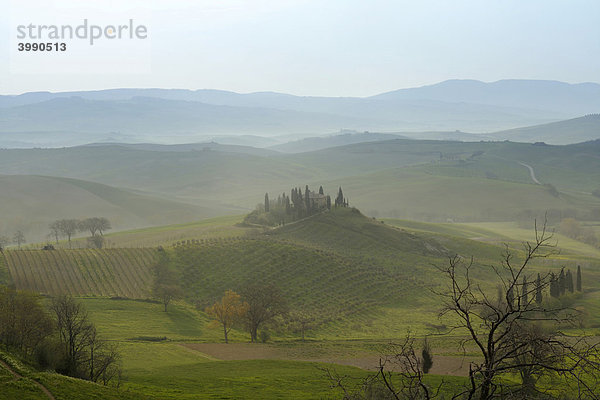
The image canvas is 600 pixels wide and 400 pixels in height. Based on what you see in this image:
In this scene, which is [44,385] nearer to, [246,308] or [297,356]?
[297,356]

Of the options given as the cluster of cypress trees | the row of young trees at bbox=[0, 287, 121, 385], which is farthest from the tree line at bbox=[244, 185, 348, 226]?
the row of young trees at bbox=[0, 287, 121, 385]

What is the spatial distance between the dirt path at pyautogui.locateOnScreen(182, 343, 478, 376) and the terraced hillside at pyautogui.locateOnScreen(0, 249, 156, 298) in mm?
28693

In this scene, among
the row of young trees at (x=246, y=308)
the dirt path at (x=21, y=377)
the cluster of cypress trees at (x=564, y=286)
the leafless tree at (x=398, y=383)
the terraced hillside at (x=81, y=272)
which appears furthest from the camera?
the cluster of cypress trees at (x=564, y=286)

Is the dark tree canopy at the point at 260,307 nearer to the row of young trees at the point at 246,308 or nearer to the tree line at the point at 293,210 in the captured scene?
the row of young trees at the point at 246,308

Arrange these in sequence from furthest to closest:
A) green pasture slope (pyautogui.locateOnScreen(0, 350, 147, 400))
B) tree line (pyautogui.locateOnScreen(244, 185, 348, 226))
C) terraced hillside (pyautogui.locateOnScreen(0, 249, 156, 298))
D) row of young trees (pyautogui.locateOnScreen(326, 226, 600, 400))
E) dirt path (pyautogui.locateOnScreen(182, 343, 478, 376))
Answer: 1. tree line (pyautogui.locateOnScreen(244, 185, 348, 226))
2. terraced hillside (pyautogui.locateOnScreen(0, 249, 156, 298))
3. dirt path (pyautogui.locateOnScreen(182, 343, 478, 376))
4. green pasture slope (pyautogui.locateOnScreen(0, 350, 147, 400))
5. row of young trees (pyautogui.locateOnScreen(326, 226, 600, 400))

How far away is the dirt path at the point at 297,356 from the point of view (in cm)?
6291

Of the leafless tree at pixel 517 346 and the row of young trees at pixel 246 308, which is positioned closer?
the leafless tree at pixel 517 346

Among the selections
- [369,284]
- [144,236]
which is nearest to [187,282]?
[369,284]

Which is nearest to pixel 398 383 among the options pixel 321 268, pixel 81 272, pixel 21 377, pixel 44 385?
pixel 44 385

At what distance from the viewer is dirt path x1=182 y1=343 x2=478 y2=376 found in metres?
62.9

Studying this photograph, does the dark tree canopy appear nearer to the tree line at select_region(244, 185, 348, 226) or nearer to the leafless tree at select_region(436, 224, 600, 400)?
the leafless tree at select_region(436, 224, 600, 400)

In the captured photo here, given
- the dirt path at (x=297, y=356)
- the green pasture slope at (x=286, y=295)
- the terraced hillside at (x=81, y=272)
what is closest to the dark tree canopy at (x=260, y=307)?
the green pasture slope at (x=286, y=295)

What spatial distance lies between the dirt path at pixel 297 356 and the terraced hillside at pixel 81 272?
28.7 m

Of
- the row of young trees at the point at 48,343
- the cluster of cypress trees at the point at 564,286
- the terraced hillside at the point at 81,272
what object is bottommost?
the cluster of cypress trees at the point at 564,286
